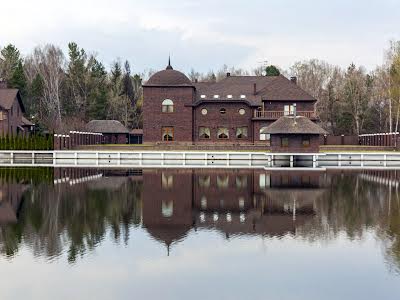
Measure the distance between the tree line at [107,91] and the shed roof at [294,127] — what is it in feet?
84.7

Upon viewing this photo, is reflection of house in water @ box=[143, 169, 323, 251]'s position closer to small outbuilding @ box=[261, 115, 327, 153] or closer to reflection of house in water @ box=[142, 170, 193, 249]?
reflection of house in water @ box=[142, 170, 193, 249]

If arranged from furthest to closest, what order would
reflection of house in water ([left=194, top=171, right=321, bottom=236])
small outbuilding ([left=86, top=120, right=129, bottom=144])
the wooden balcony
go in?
small outbuilding ([left=86, top=120, right=129, bottom=144]) → the wooden balcony → reflection of house in water ([left=194, top=171, right=321, bottom=236])

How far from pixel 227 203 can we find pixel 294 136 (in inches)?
986

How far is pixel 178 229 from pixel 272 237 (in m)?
3.06

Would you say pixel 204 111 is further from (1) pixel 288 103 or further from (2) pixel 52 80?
(2) pixel 52 80

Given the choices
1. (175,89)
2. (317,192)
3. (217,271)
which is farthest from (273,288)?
(175,89)

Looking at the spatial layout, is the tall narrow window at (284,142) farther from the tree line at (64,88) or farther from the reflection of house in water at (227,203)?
the tree line at (64,88)

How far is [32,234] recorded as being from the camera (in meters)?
16.2

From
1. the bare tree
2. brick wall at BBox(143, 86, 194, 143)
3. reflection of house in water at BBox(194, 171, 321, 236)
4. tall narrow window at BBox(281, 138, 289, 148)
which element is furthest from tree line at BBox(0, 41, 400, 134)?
reflection of house in water at BBox(194, 171, 321, 236)

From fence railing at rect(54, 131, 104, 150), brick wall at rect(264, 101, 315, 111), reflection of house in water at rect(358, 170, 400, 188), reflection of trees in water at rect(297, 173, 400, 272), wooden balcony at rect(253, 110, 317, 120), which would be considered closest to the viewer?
reflection of trees in water at rect(297, 173, 400, 272)

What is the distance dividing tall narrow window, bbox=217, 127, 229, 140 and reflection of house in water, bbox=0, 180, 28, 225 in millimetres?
32941

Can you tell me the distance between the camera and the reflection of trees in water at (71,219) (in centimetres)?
1498

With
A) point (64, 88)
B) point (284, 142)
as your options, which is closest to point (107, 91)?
point (64, 88)

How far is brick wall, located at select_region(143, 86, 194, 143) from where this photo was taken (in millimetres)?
60594
